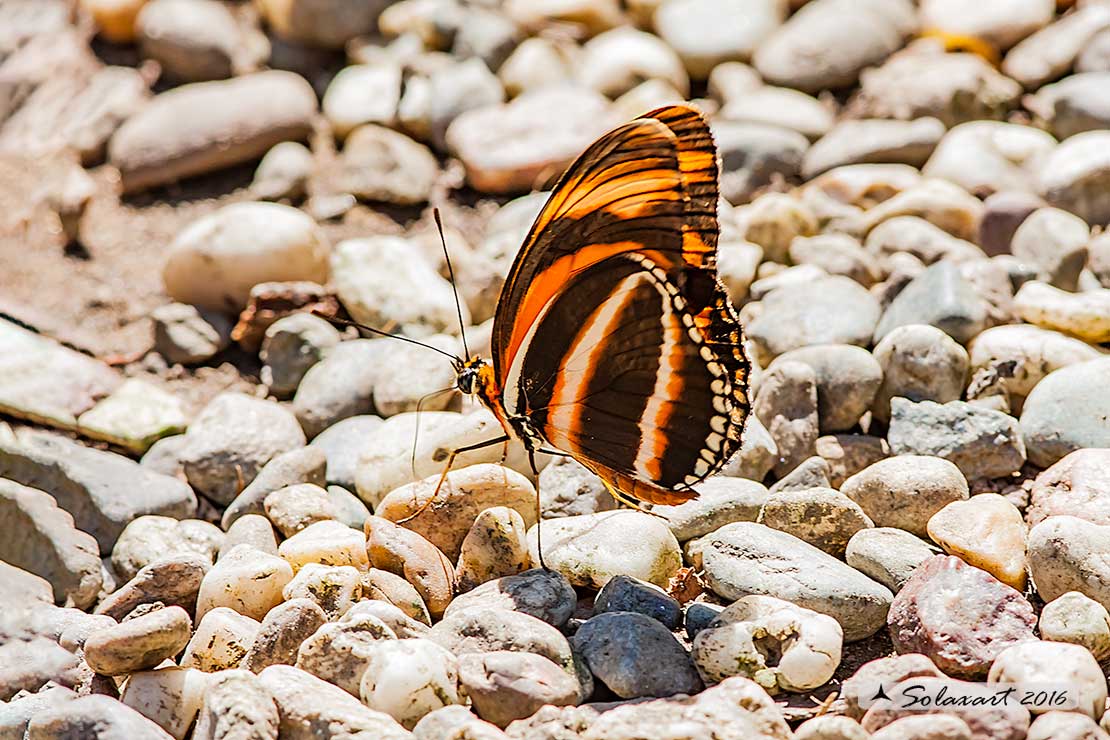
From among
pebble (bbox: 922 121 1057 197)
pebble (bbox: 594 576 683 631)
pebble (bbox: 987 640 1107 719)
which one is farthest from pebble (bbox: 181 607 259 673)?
pebble (bbox: 922 121 1057 197)

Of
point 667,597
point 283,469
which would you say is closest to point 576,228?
point 667,597

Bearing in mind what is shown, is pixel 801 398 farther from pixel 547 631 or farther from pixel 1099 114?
pixel 1099 114

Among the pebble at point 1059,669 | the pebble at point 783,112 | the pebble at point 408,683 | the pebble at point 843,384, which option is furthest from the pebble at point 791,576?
the pebble at point 783,112

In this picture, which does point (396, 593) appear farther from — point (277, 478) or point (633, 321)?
point (633, 321)

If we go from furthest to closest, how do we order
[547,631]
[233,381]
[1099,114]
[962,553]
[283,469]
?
[1099,114] < [233,381] < [283,469] < [962,553] < [547,631]

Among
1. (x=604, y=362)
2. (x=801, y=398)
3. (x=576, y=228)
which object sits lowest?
(x=801, y=398)

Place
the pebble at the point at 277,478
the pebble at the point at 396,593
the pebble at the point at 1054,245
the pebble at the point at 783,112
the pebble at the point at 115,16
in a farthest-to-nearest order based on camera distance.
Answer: the pebble at the point at 115,16 → the pebble at the point at 783,112 → the pebble at the point at 1054,245 → the pebble at the point at 277,478 → the pebble at the point at 396,593

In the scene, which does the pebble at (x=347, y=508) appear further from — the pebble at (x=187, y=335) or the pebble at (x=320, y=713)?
the pebble at (x=187, y=335)

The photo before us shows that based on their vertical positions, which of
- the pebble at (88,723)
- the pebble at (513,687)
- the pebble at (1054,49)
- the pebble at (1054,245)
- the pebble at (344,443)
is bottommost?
the pebble at (344,443)
